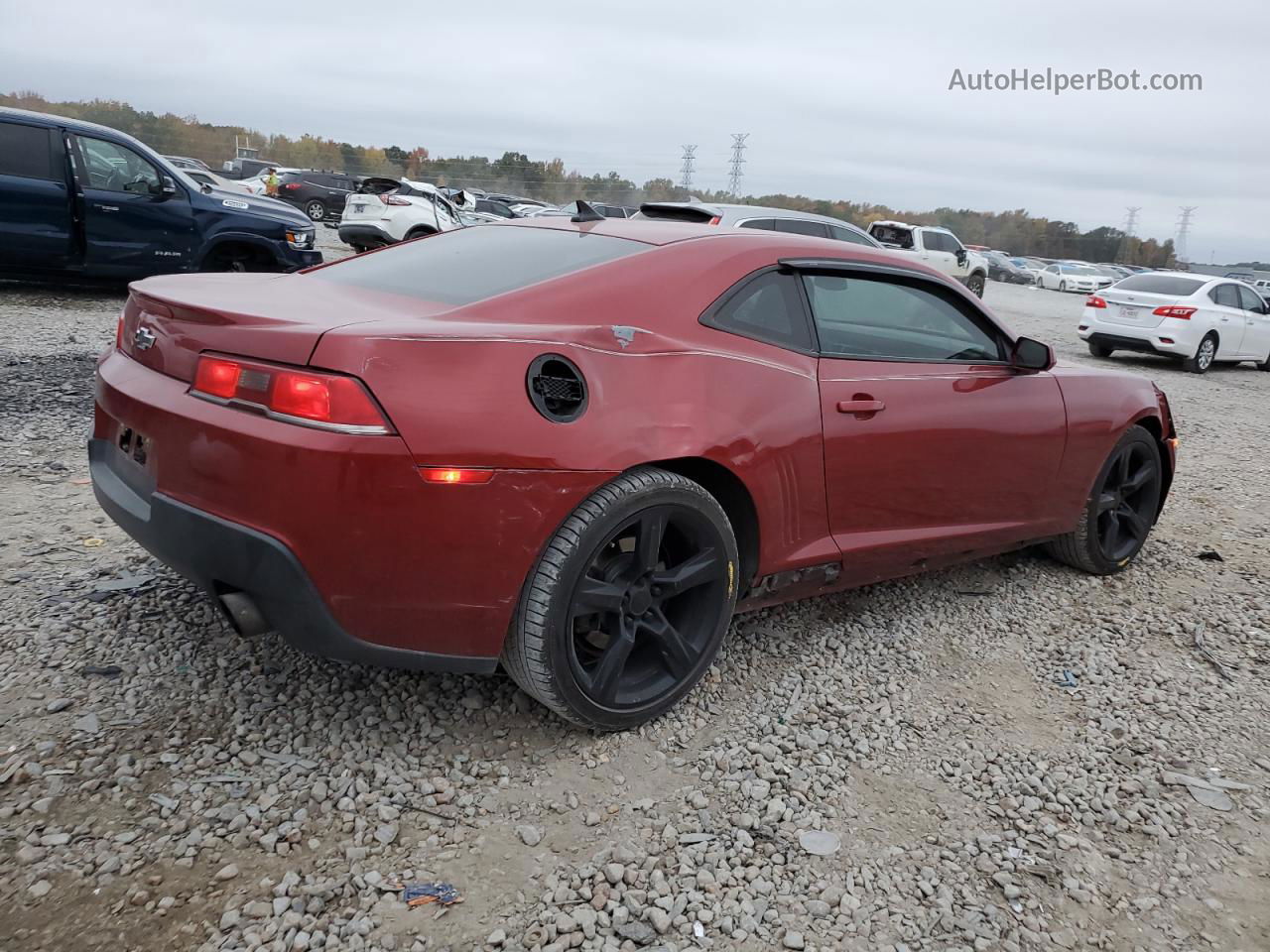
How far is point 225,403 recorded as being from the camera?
7.68 feet

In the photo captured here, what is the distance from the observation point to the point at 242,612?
2352mm

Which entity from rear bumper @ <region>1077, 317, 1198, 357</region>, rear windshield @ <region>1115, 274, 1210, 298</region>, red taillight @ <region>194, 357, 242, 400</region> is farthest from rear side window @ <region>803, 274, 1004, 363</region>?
rear windshield @ <region>1115, 274, 1210, 298</region>

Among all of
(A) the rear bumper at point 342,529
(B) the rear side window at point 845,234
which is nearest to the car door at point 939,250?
(B) the rear side window at point 845,234

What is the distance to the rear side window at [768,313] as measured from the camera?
2975 mm

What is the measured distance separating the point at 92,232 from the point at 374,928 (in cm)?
895

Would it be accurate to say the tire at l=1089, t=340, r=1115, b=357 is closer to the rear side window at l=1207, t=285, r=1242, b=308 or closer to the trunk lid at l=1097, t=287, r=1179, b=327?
the trunk lid at l=1097, t=287, r=1179, b=327

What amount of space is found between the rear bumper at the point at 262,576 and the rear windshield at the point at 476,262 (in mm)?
898

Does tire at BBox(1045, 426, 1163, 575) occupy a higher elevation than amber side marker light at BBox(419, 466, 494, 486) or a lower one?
lower

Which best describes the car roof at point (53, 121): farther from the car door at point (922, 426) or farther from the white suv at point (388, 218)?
the car door at point (922, 426)

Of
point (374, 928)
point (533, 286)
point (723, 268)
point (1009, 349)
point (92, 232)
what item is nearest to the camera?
point (374, 928)

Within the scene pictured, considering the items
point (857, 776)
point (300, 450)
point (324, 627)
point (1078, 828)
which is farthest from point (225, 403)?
point (1078, 828)

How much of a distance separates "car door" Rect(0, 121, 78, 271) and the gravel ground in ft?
20.5

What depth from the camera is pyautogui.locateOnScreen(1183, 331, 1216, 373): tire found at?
13.8m

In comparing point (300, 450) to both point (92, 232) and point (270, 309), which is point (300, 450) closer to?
point (270, 309)
